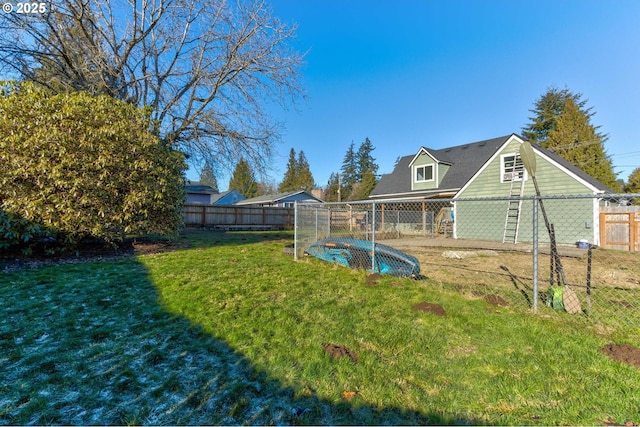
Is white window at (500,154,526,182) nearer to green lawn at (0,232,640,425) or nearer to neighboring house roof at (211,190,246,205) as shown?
green lawn at (0,232,640,425)

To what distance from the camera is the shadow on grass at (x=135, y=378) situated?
181 cm

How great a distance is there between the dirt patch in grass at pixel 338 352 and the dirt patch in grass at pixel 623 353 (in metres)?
2.42

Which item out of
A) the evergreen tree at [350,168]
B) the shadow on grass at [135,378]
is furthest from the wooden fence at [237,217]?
the evergreen tree at [350,168]

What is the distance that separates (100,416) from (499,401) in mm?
2737

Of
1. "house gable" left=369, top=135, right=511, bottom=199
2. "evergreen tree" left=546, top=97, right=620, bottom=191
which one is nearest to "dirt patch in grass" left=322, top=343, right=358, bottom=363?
"house gable" left=369, top=135, right=511, bottom=199

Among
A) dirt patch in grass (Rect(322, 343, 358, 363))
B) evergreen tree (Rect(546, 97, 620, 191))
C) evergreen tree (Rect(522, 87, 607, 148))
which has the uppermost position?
evergreen tree (Rect(522, 87, 607, 148))

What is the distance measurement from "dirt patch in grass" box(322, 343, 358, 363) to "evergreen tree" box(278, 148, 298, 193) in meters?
49.5

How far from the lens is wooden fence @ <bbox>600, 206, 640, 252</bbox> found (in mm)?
9711

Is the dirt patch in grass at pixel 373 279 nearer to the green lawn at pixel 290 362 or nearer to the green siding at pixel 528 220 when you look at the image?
the green lawn at pixel 290 362

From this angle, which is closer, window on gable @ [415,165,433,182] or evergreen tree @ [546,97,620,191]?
window on gable @ [415,165,433,182]

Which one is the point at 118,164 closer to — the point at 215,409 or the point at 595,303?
the point at 215,409

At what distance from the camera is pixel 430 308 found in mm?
3777

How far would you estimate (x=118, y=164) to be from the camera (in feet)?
23.2

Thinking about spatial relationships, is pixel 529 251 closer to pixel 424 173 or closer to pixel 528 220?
pixel 528 220
